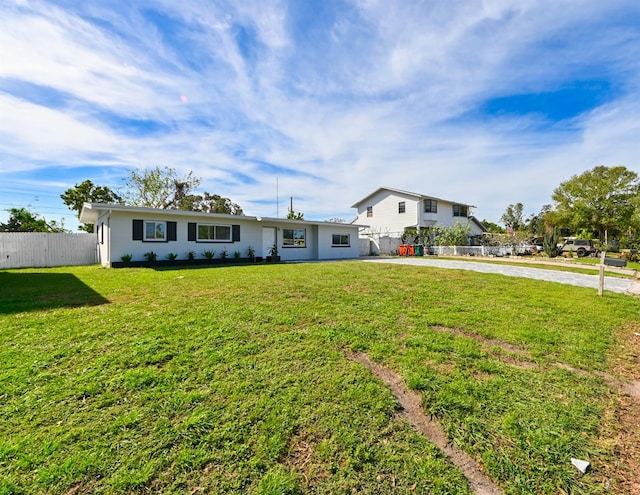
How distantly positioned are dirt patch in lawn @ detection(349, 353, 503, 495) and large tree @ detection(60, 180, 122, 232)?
30.2 meters

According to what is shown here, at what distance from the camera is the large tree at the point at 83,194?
24.9 metres

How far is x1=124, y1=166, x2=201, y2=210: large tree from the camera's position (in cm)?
2577

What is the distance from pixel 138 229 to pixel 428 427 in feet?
44.1

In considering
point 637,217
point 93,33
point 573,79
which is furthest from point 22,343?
point 637,217

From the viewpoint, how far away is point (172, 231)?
42.7ft

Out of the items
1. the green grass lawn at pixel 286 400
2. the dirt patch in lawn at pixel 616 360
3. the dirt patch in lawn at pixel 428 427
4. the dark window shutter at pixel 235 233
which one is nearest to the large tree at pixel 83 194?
the dark window shutter at pixel 235 233

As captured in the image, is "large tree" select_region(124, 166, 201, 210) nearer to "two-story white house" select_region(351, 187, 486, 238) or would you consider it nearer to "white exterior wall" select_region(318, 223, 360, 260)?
"white exterior wall" select_region(318, 223, 360, 260)

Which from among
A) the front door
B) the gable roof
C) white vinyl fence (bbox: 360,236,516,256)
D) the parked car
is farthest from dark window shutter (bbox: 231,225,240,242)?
the parked car

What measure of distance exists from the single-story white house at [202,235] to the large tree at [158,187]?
38.5ft

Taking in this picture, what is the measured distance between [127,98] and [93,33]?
138 inches

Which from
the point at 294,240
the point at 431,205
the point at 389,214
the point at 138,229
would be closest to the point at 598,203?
the point at 431,205

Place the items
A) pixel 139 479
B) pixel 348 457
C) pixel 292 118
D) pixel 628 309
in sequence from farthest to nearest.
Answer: pixel 292 118 → pixel 628 309 → pixel 348 457 → pixel 139 479

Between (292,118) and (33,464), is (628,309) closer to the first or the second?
(33,464)

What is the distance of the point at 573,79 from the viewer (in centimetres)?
952
